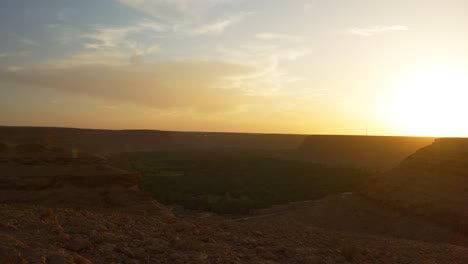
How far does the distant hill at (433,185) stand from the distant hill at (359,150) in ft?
124

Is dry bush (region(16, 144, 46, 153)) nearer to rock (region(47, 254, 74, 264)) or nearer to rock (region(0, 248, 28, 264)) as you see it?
rock (region(0, 248, 28, 264))

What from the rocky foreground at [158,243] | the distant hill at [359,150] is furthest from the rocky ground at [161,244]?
the distant hill at [359,150]

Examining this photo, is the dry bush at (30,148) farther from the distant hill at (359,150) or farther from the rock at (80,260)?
the distant hill at (359,150)

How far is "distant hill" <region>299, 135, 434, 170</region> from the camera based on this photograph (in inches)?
2661

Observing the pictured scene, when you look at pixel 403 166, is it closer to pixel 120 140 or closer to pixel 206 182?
pixel 206 182

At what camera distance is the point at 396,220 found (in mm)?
19359

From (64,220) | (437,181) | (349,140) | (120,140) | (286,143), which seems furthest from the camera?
(286,143)

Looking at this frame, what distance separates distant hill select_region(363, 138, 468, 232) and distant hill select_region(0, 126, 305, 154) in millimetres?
56326

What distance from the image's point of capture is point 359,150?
76938 mm

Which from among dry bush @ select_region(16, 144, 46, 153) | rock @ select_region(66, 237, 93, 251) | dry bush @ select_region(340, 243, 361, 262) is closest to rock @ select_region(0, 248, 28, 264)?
rock @ select_region(66, 237, 93, 251)

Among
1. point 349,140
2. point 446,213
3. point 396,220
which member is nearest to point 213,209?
point 396,220

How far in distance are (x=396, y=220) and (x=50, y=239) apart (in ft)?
63.9

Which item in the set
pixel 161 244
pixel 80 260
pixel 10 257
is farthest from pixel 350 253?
pixel 10 257

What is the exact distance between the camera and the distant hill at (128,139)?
64206 millimetres
